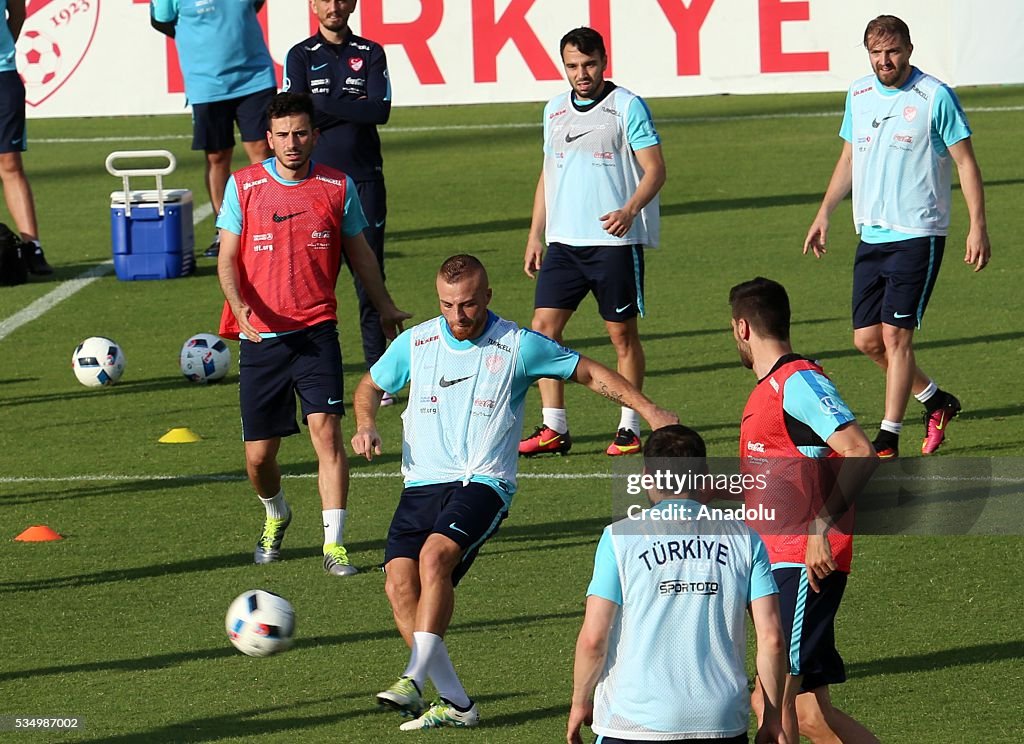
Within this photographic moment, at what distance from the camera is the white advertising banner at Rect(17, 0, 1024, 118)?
24.1 m

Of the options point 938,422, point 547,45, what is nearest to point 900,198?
point 938,422

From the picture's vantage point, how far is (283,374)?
342 inches

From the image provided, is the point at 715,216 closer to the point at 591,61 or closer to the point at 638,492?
the point at 591,61

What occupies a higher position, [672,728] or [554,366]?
[554,366]

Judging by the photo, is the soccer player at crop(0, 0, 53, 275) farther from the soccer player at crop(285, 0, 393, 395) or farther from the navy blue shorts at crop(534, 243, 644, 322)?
the navy blue shorts at crop(534, 243, 644, 322)

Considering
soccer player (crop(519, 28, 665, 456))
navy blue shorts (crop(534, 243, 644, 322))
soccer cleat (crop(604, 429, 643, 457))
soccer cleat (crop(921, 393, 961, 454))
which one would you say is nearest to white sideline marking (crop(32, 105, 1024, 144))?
soccer player (crop(519, 28, 665, 456))

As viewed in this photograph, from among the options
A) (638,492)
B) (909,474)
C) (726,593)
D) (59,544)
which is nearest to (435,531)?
(638,492)

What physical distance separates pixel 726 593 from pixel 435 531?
6.57 feet

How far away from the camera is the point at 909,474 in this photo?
32.7ft

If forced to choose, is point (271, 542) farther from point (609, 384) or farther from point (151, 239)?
point (151, 239)

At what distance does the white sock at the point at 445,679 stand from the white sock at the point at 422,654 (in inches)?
0.8

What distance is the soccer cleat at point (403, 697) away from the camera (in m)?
6.41

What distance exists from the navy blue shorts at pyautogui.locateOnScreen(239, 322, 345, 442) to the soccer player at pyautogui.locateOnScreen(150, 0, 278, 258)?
25.2 feet

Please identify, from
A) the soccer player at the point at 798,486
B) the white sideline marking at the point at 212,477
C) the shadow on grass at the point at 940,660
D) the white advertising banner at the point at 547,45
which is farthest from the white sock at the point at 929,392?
the white advertising banner at the point at 547,45
